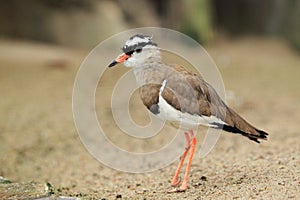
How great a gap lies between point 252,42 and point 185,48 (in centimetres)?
149

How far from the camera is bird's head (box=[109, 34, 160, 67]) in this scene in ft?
11.4

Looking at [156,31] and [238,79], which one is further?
[156,31]

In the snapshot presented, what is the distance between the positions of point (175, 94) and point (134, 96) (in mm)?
3794

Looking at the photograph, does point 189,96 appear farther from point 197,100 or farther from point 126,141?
point 126,141

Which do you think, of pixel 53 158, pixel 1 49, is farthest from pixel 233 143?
pixel 1 49

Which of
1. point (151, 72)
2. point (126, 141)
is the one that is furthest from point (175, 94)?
point (126, 141)

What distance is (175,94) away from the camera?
3381 mm

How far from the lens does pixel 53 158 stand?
5004mm

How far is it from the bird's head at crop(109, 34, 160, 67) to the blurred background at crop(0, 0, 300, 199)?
809 millimetres

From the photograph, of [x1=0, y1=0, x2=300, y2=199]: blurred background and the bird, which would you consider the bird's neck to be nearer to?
the bird

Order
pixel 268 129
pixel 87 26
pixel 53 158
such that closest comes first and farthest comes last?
1. pixel 53 158
2. pixel 268 129
3. pixel 87 26

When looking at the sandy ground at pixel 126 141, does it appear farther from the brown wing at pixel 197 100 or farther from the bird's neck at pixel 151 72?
Result: the bird's neck at pixel 151 72

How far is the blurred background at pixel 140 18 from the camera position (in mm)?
10078

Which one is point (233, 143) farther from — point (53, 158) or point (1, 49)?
point (1, 49)
